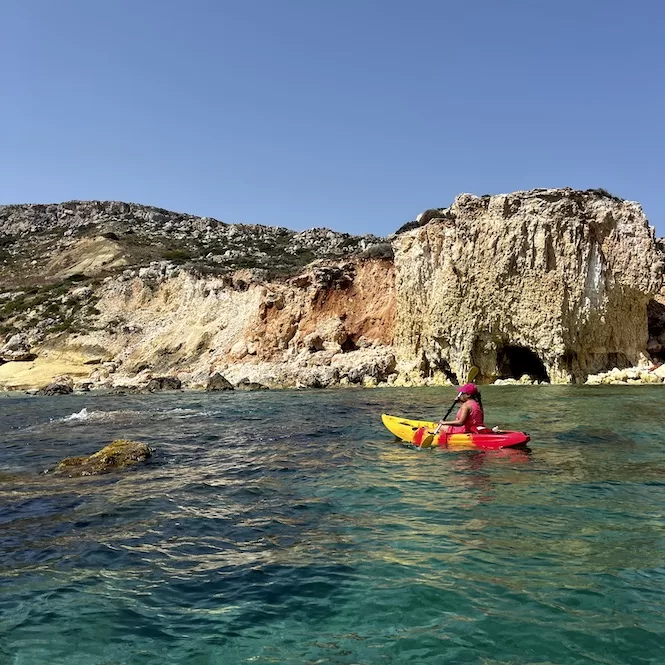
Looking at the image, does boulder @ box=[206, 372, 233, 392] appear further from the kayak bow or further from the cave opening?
the kayak bow

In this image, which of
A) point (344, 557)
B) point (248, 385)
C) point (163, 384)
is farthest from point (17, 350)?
point (344, 557)

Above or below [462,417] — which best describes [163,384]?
below

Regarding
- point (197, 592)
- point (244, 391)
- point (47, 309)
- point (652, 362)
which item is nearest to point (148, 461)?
point (197, 592)

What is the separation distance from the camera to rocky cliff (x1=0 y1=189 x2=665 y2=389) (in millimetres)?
28641

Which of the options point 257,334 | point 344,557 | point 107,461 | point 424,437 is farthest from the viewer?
point 257,334

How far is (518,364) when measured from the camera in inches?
1288

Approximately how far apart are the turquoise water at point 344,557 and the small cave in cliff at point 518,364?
1814 cm

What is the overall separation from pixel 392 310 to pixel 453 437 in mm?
25028

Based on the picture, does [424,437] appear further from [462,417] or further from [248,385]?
[248,385]

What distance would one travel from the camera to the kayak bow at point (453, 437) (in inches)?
479

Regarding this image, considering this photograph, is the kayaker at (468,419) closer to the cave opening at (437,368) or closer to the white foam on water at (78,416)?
the white foam on water at (78,416)

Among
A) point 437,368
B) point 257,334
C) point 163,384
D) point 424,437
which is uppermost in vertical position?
point 257,334

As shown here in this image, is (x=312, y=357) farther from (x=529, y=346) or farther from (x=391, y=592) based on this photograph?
(x=391, y=592)

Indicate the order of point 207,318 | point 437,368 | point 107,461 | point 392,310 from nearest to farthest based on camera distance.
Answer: point 107,461
point 437,368
point 392,310
point 207,318
